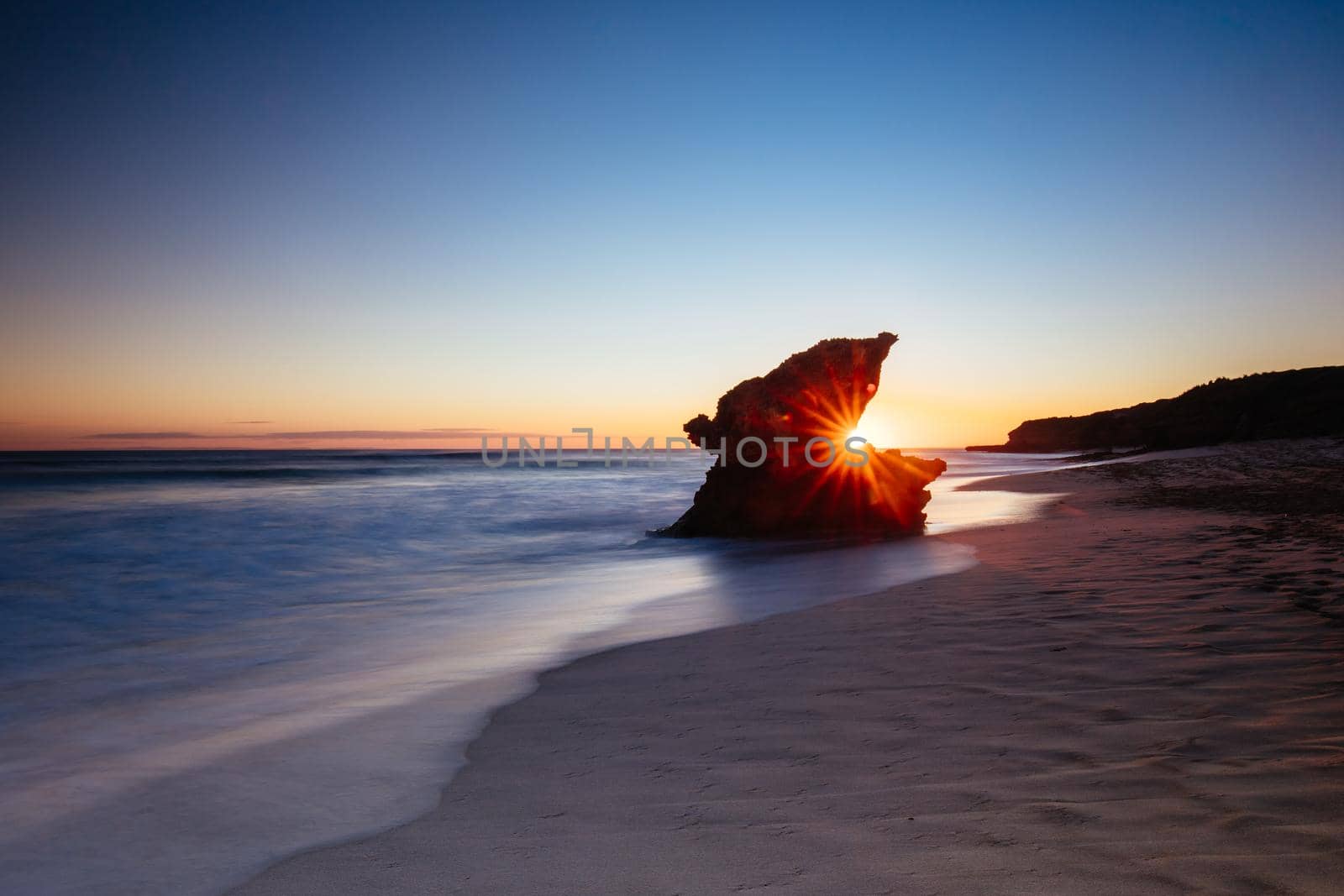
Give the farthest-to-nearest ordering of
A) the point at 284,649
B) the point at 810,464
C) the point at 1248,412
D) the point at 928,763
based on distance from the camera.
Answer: the point at 1248,412 → the point at 810,464 → the point at 284,649 → the point at 928,763

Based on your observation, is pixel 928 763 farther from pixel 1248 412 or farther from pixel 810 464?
pixel 1248 412

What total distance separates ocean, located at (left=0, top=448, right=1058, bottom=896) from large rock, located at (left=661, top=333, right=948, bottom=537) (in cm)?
116

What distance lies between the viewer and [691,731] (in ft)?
12.2

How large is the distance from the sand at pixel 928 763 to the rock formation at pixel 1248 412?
99.8 ft

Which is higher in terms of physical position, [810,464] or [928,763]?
[810,464]

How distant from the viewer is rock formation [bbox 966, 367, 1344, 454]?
96.8ft

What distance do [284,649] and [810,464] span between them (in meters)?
9.90

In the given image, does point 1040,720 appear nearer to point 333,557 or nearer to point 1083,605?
point 1083,605

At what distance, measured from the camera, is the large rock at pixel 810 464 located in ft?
45.9

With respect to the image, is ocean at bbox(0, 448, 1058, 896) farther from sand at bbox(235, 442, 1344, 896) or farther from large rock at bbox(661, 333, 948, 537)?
large rock at bbox(661, 333, 948, 537)

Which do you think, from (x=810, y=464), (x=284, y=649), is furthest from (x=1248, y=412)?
(x=284, y=649)

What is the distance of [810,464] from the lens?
1414 centimetres

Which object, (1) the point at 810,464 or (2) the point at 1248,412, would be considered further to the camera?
(2) the point at 1248,412

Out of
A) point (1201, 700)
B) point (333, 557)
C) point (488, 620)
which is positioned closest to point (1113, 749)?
point (1201, 700)
